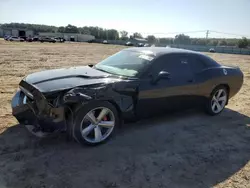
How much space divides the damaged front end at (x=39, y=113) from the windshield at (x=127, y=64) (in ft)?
4.61

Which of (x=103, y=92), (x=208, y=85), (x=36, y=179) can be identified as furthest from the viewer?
(x=208, y=85)

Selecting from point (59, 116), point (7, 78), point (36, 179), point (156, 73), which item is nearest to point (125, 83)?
point (156, 73)

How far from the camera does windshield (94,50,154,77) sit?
4.27 meters

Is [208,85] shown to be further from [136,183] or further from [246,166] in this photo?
[136,183]

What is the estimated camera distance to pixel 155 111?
Result: 4.37m

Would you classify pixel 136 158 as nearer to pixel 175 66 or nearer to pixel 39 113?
pixel 39 113

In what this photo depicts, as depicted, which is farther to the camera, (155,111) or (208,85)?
(208,85)

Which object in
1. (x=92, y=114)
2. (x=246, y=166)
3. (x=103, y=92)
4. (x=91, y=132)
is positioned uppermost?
(x=103, y=92)

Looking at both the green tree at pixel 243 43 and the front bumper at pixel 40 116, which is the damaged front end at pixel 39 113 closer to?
the front bumper at pixel 40 116

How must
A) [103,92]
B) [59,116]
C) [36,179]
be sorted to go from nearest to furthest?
1. [36,179]
2. [59,116]
3. [103,92]

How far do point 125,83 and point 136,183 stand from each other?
1.59m

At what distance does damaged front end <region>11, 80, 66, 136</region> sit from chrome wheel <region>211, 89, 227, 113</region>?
3560 millimetres

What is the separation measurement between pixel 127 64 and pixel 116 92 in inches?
37.8

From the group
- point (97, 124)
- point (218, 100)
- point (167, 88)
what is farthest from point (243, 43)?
point (97, 124)
